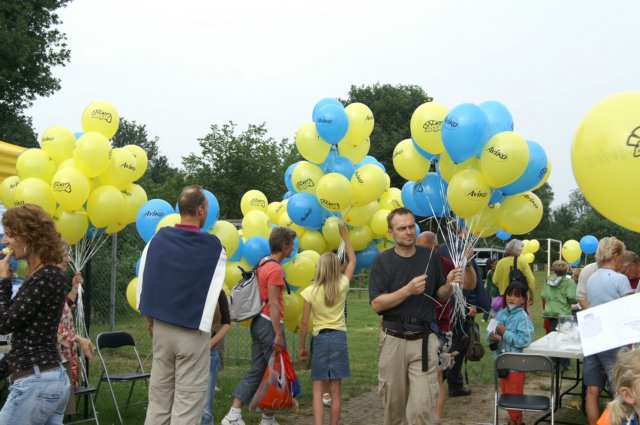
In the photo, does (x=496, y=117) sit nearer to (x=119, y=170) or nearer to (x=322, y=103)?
(x=322, y=103)

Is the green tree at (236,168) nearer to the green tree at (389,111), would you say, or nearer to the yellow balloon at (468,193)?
the green tree at (389,111)

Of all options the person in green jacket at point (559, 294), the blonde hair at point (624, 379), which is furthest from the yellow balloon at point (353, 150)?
the blonde hair at point (624, 379)

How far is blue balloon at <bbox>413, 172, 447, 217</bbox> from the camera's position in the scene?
636 cm

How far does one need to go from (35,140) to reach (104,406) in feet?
106

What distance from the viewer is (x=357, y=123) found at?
7.15 metres

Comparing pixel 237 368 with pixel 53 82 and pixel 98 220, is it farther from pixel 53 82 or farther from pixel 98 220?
pixel 53 82

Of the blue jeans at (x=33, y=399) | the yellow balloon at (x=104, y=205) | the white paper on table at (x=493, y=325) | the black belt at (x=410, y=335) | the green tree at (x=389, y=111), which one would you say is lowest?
the blue jeans at (x=33, y=399)

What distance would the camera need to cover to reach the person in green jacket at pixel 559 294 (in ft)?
28.8

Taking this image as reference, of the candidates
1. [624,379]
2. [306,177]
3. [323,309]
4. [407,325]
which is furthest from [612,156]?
[306,177]

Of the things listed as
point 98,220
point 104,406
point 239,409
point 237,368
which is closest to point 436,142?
point 239,409

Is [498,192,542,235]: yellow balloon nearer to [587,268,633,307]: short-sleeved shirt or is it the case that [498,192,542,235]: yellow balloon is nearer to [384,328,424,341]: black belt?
[587,268,633,307]: short-sleeved shirt

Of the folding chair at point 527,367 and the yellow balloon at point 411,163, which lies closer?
the folding chair at point 527,367

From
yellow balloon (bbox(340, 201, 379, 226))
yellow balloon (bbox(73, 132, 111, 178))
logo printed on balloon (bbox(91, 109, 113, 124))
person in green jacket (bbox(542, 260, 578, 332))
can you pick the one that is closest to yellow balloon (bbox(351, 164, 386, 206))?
yellow balloon (bbox(340, 201, 379, 226))

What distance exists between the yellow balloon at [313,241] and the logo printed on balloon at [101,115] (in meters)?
2.46
